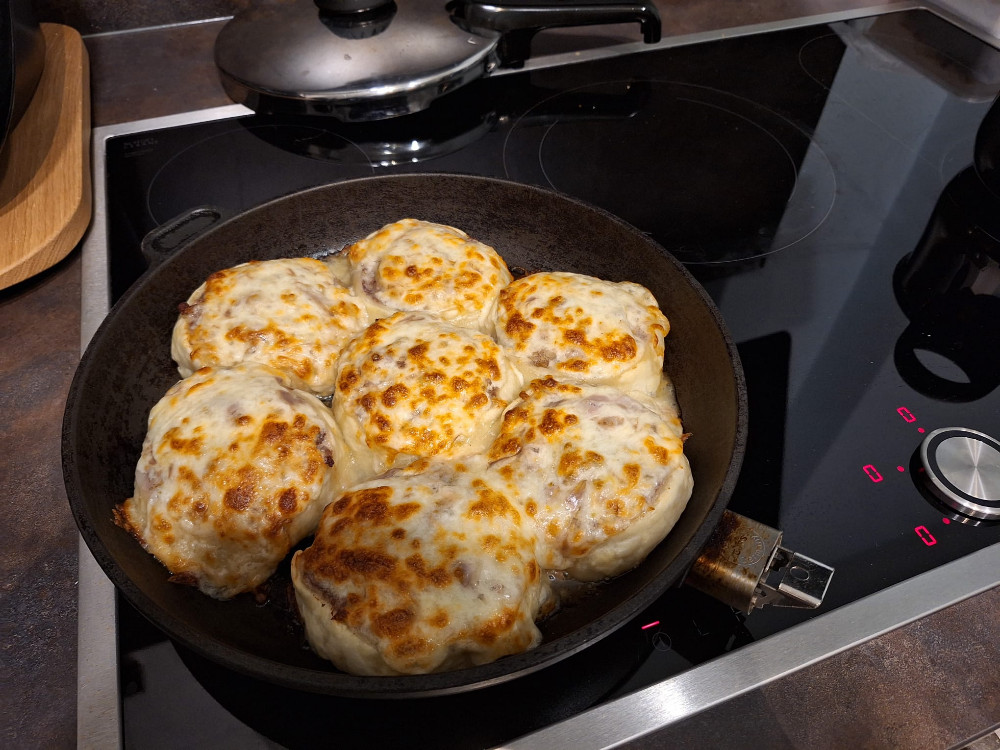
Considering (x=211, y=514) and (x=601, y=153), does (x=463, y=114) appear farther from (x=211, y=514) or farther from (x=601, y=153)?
(x=211, y=514)

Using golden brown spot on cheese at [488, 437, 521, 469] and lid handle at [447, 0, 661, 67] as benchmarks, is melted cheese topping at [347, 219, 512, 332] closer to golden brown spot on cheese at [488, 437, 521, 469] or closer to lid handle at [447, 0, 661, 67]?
golden brown spot on cheese at [488, 437, 521, 469]

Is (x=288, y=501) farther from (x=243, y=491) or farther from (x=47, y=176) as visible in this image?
(x=47, y=176)

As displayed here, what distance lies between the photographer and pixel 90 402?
111cm

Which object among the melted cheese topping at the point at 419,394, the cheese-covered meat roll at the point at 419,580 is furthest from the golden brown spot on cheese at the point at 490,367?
the cheese-covered meat roll at the point at 419,580

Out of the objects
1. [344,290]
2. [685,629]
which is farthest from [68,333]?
[685,629]

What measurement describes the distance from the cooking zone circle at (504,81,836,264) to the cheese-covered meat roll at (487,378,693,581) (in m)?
0.63

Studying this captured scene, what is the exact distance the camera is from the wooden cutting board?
1465 mm

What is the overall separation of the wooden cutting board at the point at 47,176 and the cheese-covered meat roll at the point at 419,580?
3.16 ft

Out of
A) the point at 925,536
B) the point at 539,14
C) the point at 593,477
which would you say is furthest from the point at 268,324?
the point at 925,536

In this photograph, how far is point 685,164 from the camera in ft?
6.00

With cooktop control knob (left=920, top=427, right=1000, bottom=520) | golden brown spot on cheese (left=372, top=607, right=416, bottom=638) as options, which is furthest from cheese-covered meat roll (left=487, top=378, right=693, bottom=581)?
cooktop control knob (left=920, top=427, right=1000, bottom=520)

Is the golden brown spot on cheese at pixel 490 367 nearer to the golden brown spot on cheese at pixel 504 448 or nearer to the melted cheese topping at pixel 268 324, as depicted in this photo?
the golden brown spot on cheese at pixel 504 448

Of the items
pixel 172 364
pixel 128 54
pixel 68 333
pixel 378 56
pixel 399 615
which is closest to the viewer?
pixel 399 615

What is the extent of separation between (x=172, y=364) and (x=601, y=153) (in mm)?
1199
